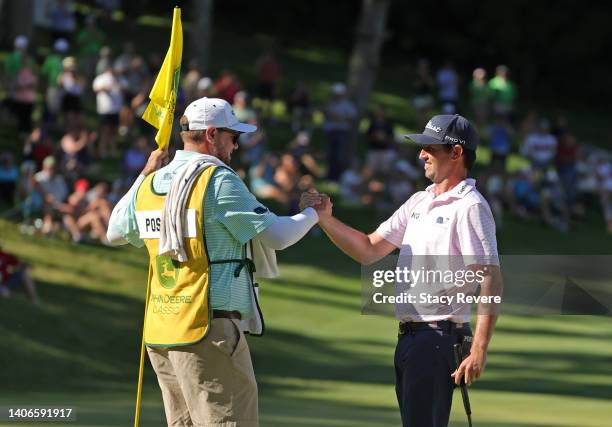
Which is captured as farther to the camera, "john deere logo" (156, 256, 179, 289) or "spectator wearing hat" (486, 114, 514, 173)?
"spectator wearing hat" (486, 114, 514, 173)

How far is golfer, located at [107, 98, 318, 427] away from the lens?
6.40 m

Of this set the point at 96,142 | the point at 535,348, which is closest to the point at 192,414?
the point at 535,348

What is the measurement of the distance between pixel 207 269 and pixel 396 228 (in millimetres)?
1074

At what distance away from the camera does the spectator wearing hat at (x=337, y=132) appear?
26703 mm

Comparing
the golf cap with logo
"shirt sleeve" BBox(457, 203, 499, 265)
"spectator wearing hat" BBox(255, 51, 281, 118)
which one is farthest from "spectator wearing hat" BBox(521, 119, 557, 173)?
"shirt sleeve" BBox(457, 203, 499, 265)

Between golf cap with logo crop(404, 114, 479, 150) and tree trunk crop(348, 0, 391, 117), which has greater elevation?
tree trunk crop(348, 0, 391, 117)

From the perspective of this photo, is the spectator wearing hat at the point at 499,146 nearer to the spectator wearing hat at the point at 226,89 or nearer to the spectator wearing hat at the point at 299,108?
the spectator wearing hat at the point at 299,108

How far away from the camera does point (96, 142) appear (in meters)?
24.5

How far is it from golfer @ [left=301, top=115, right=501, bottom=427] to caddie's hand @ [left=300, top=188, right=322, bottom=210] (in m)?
0.53

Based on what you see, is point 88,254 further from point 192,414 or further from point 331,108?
point 192,414

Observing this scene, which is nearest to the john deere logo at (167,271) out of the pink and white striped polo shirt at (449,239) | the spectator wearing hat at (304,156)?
the pink and white striped polo shirt at (449,239)

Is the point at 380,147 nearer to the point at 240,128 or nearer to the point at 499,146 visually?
the point at 499,146

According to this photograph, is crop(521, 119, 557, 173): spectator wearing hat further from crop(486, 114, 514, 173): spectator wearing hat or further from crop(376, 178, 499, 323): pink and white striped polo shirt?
crop(376, 178, 499, 323): pink and white striped polo shirt

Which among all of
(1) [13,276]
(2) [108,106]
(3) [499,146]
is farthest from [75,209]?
(3) [499,146]
